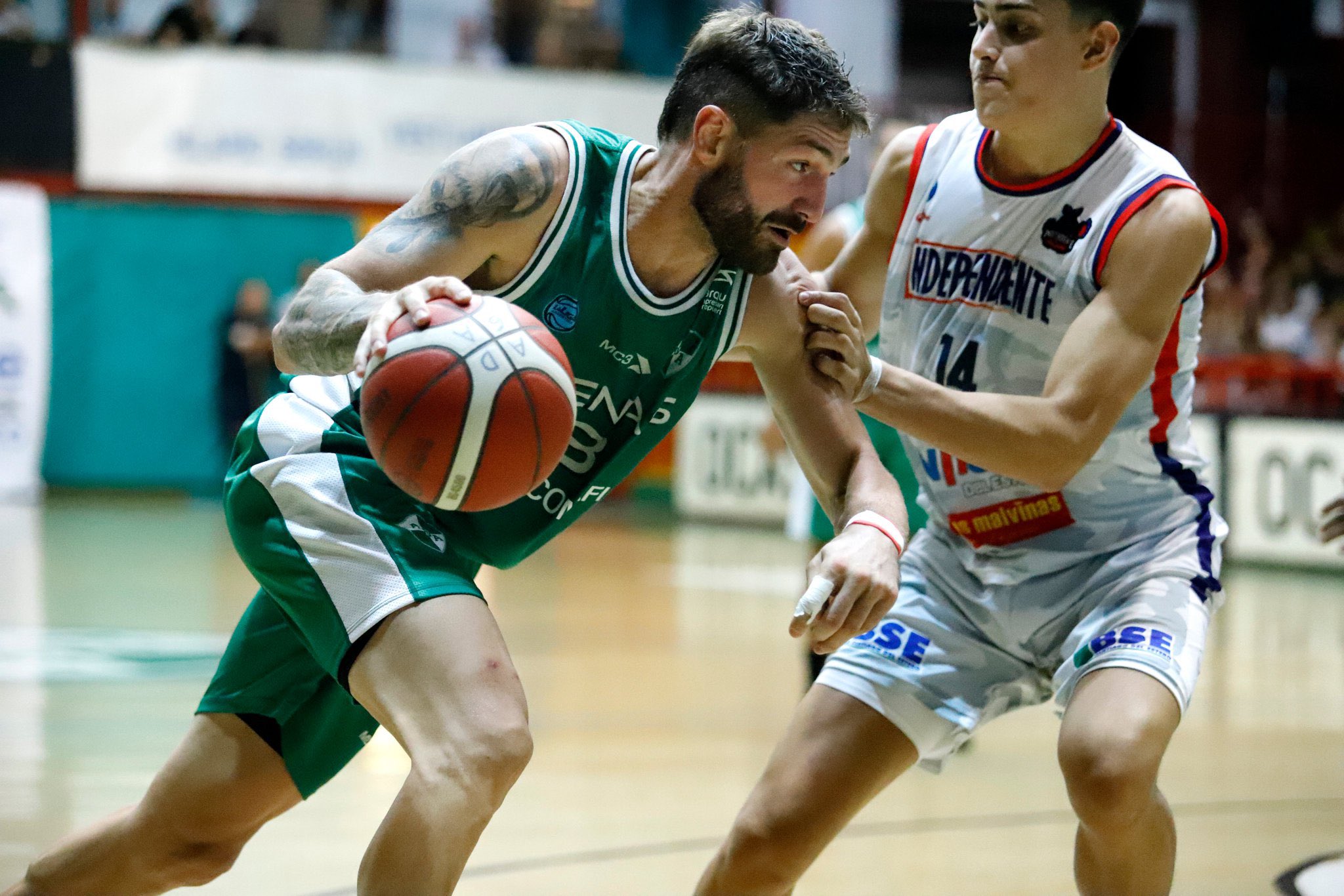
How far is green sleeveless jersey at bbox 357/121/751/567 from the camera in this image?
3006mm

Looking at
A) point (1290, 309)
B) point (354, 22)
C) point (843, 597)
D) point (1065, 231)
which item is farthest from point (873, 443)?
point (354, 22)

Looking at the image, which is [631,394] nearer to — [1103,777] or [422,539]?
[422,539]

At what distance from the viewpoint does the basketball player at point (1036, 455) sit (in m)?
3.12

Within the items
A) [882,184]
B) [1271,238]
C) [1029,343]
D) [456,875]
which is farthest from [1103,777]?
[1271,238]

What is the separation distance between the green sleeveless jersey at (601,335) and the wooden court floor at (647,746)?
1.44 meters

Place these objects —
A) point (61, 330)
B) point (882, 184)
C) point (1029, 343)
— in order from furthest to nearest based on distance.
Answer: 1. point (61, 330)
2. point (882, 184)
3. point (1029, 343)

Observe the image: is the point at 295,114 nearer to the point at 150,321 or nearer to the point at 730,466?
the point at 150,321

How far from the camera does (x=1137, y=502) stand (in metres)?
3.45

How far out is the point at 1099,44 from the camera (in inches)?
130

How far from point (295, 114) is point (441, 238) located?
44.0 ft

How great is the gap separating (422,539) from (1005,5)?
168 cm

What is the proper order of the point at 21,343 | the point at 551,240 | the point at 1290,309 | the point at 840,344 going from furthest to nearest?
the point at 1290,309, the point at 21,343, the point at 840,344, the point at 551,240

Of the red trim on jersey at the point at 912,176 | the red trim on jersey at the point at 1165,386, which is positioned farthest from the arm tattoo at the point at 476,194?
the red trim on jersey at the point at 1165,386

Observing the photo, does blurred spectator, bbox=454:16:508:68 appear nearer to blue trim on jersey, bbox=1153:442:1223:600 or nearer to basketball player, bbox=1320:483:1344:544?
basketball player, bbox=1320:483:1344:544
